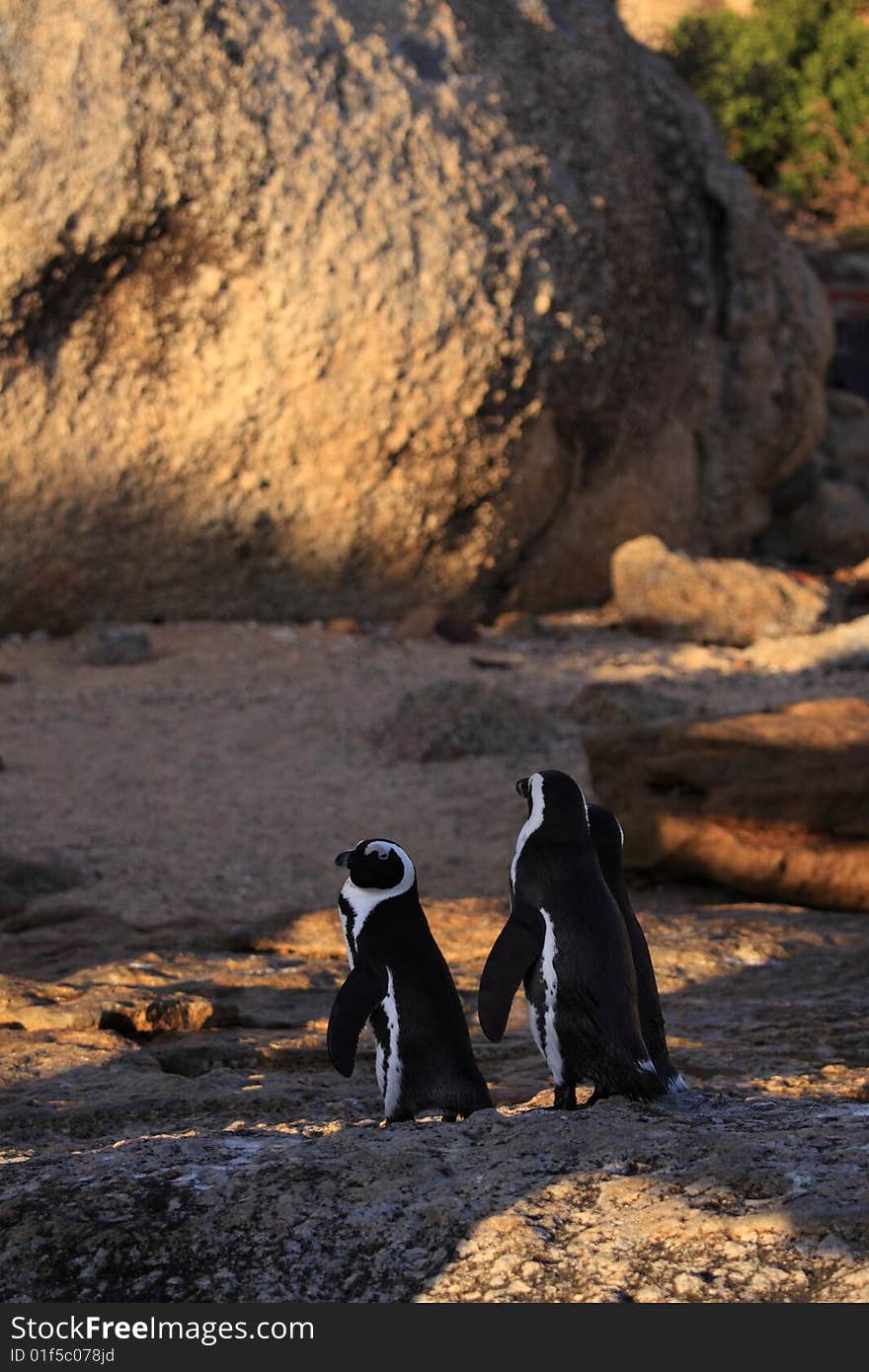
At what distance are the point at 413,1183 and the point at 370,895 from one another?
887mm

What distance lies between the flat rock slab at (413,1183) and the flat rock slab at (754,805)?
1489 mm

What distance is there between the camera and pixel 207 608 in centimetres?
892

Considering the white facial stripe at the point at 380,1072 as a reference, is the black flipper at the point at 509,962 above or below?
above

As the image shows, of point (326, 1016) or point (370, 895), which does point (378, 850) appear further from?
point (326, 1016)

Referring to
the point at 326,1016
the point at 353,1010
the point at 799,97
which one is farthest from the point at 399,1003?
the point at 799,97

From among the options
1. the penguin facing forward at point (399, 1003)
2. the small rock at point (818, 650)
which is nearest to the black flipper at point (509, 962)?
the penguin facing forward at point (399, 1003)

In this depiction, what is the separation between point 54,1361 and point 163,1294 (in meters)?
0.17

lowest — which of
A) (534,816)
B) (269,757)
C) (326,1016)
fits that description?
(326,1016)

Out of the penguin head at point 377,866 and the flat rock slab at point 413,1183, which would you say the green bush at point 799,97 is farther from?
the flat rock slab at point 413,1183

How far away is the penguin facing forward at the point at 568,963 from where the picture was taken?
281 centimetres

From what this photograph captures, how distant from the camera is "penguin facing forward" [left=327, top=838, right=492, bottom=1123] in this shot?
2961 mm

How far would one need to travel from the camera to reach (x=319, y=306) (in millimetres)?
8477

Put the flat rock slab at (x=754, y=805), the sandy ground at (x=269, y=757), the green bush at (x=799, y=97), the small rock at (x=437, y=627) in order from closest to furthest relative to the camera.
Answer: the flat rock slab at (x=754, y=805) → the sandy ground at (x=269, y=757) → the small rock at (x=437, y=627) → the green bush at (x=799, y=97)

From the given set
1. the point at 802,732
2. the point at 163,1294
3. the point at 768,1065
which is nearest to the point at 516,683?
the point at 802,732
